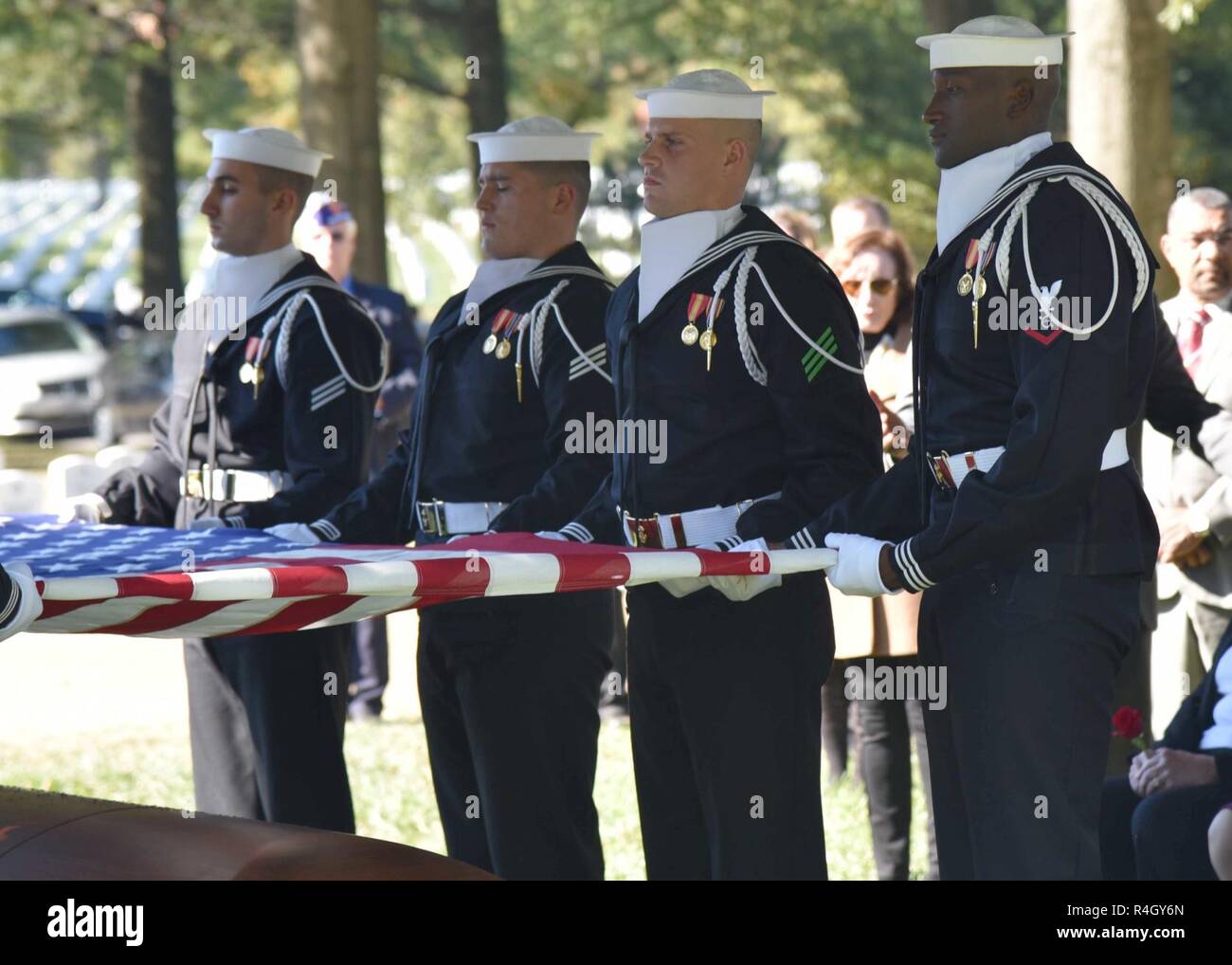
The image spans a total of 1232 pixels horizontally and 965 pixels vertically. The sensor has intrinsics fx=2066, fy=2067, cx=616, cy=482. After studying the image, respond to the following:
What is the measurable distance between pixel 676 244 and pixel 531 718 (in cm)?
120

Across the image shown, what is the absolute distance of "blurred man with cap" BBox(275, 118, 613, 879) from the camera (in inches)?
197

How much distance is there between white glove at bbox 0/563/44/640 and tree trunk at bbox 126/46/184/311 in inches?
834

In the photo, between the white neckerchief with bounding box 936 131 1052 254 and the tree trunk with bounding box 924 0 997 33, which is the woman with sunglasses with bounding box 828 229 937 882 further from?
the tree trunk with bounding box 924 0 997 33

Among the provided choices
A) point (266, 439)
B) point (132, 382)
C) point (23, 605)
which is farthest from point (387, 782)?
point (132, 382)

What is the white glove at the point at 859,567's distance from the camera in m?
4.11

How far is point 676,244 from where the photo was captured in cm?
473

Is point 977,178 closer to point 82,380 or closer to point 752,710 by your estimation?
point 752,710

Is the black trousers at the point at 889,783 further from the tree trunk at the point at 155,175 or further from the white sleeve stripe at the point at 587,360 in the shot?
the tree trunk at the point at 155,175

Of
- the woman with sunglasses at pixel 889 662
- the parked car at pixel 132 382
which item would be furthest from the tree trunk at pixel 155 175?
the woman with sunglasses at pixel 889 662

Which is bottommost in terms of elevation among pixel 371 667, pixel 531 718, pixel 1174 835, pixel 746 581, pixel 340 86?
pixel 371 667

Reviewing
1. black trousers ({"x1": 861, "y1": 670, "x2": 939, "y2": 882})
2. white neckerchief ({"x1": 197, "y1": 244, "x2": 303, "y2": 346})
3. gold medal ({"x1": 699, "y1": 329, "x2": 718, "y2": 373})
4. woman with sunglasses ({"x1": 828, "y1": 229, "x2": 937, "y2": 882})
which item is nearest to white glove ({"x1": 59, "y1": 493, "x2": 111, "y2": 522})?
white neckerchief ({"x1": 197, "y1": 244, "x2": 303, "y2": 346})

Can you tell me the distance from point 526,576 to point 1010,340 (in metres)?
1.07

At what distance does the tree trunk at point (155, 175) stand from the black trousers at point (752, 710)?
2076 cm

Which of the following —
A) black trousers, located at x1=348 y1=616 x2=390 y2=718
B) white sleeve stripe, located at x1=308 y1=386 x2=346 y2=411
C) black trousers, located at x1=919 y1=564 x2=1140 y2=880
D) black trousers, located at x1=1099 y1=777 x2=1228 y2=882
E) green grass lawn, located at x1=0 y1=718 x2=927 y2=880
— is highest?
white sleeve stripe, located at x1=308 y1=386 x2=346 y2=411
